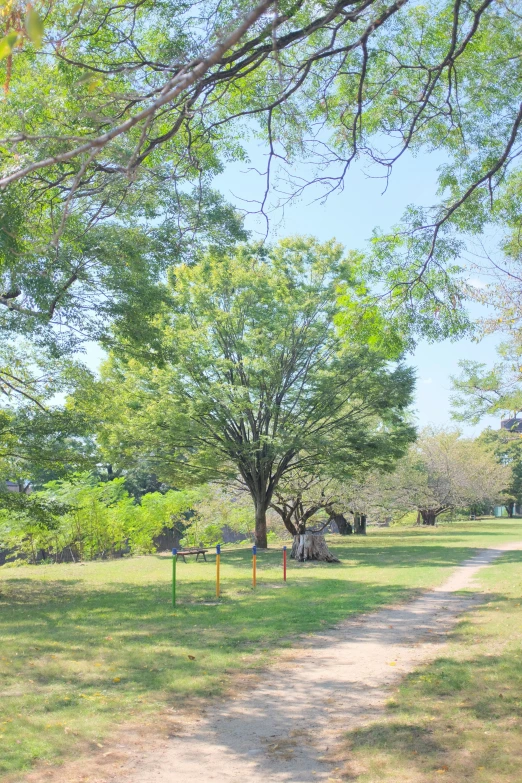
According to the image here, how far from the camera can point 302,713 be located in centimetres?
539

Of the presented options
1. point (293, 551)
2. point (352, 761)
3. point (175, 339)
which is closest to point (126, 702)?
point (352, 761)

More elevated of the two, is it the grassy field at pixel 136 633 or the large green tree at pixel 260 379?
the large green tree at pixel 260 379

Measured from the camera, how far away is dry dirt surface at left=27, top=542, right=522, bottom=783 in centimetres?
421

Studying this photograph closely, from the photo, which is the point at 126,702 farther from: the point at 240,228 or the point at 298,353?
the point at 298,353

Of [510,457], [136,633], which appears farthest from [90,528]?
[510,457]

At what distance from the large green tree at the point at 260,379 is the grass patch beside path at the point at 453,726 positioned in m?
14.3

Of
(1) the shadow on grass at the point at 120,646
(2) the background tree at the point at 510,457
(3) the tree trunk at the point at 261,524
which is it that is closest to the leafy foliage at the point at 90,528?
(3) the tree trunk at the point at 261,524

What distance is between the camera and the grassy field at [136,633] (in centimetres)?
529

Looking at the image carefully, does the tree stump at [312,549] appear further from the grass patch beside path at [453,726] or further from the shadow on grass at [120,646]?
the grass patch beside path at [453,726]

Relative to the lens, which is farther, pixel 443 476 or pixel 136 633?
pixel 443 476

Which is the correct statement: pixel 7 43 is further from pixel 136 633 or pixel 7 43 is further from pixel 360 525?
pixel 360 525

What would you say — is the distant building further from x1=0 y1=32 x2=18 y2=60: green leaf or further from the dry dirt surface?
x1=0 y1=32 x2=18 y2=60: green leaf

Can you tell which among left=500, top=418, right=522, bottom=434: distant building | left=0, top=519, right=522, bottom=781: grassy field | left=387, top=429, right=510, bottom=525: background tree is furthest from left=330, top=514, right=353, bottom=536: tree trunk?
left=0, top=519, right=522, bottom=781: grassy field

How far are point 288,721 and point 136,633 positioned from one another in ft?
12.9
